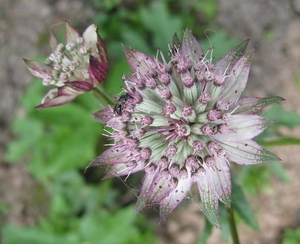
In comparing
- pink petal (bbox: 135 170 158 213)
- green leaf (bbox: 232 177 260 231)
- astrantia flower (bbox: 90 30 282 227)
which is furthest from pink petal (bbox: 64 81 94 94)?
green leaf (bbox: 232 177 260 231)

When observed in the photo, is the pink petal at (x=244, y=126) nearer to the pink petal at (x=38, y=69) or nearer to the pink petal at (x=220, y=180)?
the pink petal at (x=220, y=180)

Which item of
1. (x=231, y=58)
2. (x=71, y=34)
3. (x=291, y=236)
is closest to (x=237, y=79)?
(x=231, y=58)

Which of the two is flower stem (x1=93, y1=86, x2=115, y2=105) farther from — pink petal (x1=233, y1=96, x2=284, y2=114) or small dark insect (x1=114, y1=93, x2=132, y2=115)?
pink petal (x1=233, y1=96, x2=284, y2=114)

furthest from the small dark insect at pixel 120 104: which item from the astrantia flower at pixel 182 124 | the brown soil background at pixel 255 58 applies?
the brown soil background at pixel 255 58

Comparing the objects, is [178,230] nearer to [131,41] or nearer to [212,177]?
[131,41]

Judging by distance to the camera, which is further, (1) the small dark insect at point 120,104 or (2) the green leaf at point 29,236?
(2) the green leaf at point 29,236

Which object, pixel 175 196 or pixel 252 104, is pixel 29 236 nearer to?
pixel 175 196

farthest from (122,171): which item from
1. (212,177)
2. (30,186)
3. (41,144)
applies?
(30,186)
